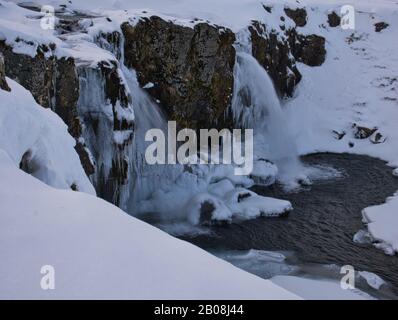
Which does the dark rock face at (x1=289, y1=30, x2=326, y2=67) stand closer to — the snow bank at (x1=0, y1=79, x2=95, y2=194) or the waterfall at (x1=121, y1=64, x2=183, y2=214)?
the waterfall at (x1=121, y1=64, x2=183, y2=214)

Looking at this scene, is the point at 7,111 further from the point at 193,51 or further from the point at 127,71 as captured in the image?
the point at 193,51

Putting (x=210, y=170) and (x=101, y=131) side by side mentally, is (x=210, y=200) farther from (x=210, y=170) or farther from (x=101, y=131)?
(x=101, y=131)

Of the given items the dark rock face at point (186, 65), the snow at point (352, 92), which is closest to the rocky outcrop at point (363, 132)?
the snow at point (352, 92)

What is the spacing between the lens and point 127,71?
13727mm

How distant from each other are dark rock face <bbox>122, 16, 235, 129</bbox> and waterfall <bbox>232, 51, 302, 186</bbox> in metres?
1.18

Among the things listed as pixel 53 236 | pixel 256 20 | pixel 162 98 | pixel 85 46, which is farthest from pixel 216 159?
pixel 53 236

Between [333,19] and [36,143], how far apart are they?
29.4 m

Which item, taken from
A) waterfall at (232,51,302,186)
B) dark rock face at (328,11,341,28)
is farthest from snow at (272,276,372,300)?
dark rock face at (328,11,341,28)

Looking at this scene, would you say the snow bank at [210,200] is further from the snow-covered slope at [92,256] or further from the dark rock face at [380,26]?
the dark rock face at [380,26]

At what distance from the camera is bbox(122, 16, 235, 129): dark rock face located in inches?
557

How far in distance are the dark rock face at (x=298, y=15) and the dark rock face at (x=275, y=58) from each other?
3740 mm

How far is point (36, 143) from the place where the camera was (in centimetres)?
537
